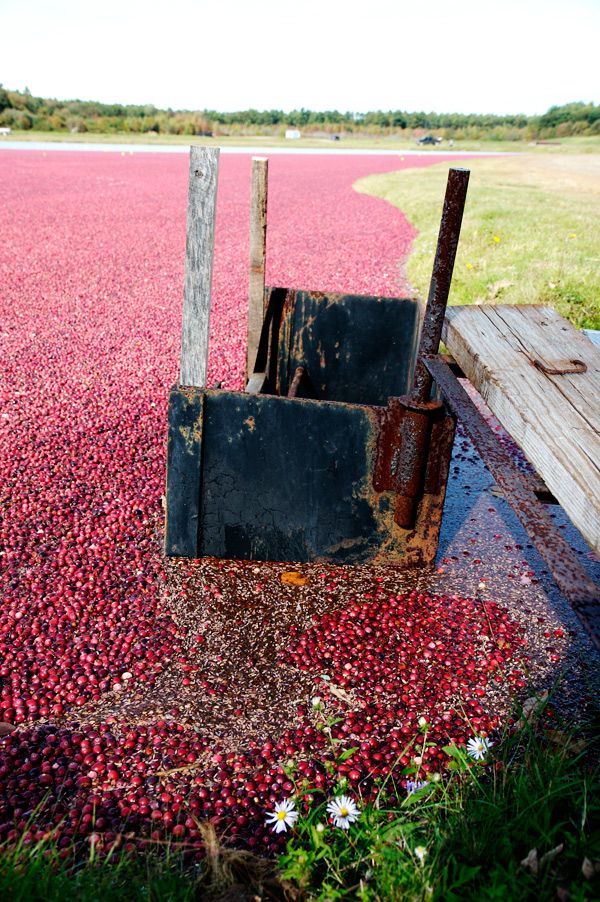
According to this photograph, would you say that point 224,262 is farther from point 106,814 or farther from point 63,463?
point 106,814

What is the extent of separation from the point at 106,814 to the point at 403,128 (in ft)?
390

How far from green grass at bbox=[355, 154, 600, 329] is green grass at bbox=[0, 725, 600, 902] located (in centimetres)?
683

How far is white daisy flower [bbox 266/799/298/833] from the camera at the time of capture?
2.22m

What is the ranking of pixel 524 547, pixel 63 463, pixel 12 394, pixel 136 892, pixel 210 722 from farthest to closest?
pixel 12 394 → pixel 63 463 → pixel 524 547 → pixel 210 722 → pixel 136 892

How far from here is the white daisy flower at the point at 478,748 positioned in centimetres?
256

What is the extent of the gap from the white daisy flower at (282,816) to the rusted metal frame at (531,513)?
3.66 ft

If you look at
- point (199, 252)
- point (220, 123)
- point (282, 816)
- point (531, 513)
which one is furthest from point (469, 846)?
point (220, 123)

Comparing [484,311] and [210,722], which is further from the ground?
[484,311]

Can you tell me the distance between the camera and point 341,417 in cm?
347

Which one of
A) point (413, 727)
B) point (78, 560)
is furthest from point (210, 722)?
point (78, 560)

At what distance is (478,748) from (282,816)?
2.50ft

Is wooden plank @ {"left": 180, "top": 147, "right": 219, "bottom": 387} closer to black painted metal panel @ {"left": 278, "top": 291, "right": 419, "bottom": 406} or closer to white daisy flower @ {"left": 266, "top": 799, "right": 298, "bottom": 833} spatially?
black painted metal panel @ {"left": 278, "top": 291, "right": 419, "bottom": 406}

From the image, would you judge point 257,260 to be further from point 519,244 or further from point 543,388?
point 519,244

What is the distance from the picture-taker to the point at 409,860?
2.00 metres
